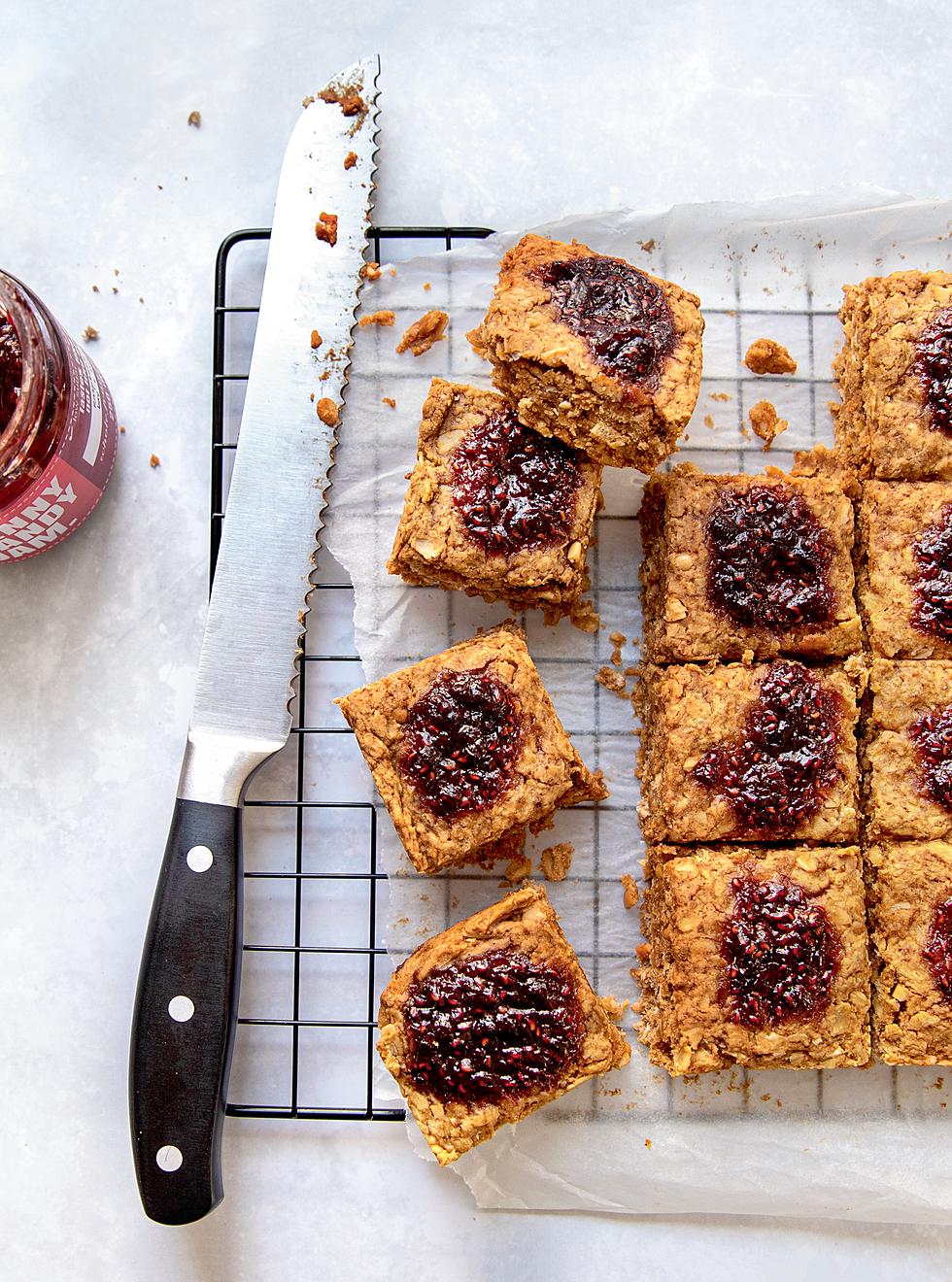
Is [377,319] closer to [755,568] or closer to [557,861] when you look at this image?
[755,568]

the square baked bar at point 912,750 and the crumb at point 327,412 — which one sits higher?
the crumb at point 327,412

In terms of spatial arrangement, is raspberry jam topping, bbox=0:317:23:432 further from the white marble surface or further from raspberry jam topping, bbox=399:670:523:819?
raspberry jam topping, bbox=399:670:523:819

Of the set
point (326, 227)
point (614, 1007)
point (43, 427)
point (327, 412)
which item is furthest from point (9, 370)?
point (614, 1007)

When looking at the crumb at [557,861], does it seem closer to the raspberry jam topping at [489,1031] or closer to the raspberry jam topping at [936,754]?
the raspberry jam topping at [489,1031]

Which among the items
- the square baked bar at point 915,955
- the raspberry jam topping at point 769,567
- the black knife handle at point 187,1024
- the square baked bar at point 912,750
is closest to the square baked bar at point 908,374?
the raspberry jam topping at point 769,567

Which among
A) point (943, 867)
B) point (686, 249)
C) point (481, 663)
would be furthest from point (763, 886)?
point (686, 249)

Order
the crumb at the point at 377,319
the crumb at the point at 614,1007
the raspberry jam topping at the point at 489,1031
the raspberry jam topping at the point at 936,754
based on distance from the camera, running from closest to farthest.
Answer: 1. the raspberry jam topping at the point at 489,1031
2. the raspberry jam topping at the point at 936,754
3. the crumb at the point at 614,1007
4. the crumb at the point at 377,319
